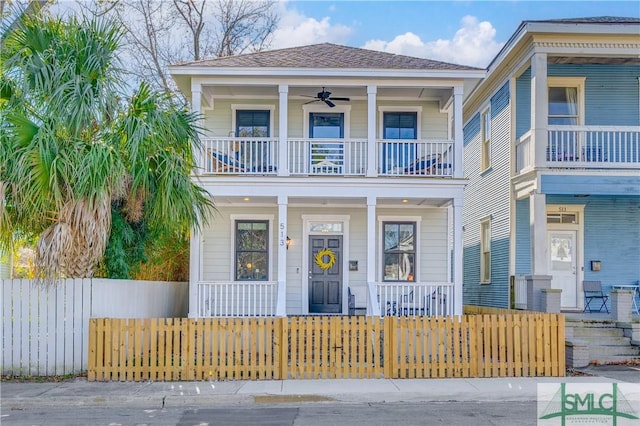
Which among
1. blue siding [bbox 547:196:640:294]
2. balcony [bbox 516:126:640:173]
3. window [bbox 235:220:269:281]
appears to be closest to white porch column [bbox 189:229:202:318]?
window [bbox 235:220:269:281]

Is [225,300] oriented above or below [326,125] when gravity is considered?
below

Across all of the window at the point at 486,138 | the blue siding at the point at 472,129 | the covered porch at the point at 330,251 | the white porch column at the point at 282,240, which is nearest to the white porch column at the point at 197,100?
the covered porch at the point at 330,251

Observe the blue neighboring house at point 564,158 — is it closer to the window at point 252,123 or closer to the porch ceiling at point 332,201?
the porch ceiling at point 332,201

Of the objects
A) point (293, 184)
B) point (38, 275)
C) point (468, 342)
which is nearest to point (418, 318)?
point (468, 342)

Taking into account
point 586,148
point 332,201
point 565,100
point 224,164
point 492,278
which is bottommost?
point 492,278

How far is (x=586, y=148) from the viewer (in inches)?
557

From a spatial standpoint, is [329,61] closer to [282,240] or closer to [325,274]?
[282,240]

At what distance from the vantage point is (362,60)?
14242 mm

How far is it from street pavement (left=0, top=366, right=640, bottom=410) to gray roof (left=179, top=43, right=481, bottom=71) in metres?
7.21

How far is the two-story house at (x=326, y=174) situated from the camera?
13.5 metres

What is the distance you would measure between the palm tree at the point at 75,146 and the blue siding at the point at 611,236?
33.2 ft

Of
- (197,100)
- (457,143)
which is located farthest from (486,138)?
(197,100)

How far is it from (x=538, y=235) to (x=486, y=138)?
5.29 meters

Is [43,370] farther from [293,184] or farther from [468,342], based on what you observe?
[468,342]
